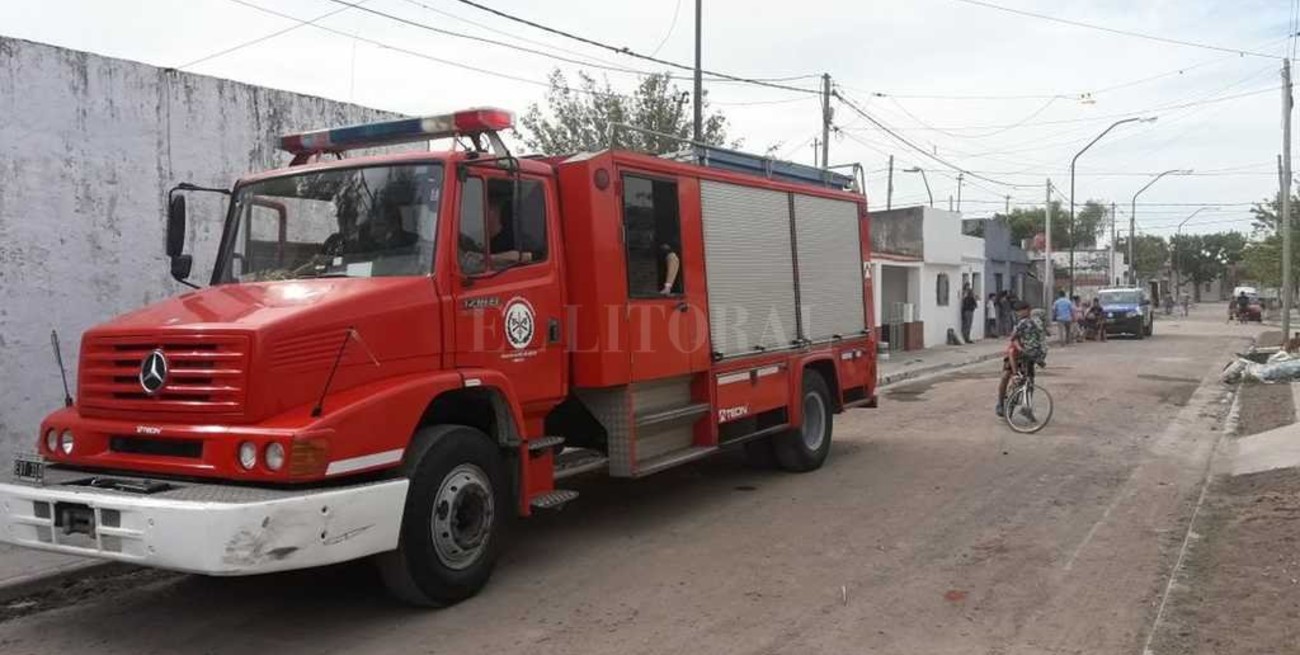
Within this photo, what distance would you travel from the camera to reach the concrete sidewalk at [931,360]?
20203 mm

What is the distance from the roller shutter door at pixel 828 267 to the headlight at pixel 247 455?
586cm

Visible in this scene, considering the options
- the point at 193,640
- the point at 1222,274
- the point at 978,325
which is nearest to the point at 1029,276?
the point at 978,325

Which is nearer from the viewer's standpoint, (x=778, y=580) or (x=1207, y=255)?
(x=778, y=580)

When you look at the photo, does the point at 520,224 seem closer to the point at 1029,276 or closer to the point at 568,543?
the point at 568,543

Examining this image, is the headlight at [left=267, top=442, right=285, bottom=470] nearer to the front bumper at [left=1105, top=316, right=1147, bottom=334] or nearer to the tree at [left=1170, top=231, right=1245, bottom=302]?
the front bumper at [left=1105, top=316, right=1147, bottom=334]

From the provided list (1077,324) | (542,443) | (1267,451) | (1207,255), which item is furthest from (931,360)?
(1207,255)

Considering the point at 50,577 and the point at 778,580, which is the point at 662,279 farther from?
the point at 50,577

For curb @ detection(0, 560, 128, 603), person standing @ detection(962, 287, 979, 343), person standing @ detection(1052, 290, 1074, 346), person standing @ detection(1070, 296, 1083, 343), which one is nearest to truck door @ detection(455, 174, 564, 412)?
curb @ detection(0, 560, 128, 603)

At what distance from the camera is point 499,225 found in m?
6.01

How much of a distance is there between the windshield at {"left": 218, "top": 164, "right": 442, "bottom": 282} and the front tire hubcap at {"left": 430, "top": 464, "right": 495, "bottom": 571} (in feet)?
3.92

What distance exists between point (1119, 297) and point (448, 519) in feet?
112

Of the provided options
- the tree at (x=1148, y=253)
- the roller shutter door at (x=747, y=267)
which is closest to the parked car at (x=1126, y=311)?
the roller shutter door at (x=747, y=267)

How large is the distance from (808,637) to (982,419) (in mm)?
9028

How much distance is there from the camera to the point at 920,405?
49.5 ft
